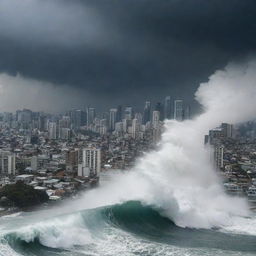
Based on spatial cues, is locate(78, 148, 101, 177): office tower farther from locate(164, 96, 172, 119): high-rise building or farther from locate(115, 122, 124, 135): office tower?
locate(115, 122, 124, 135): office tower

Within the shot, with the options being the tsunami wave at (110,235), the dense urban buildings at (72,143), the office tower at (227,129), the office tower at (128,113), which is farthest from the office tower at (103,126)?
the tsunami wave at (110,235)

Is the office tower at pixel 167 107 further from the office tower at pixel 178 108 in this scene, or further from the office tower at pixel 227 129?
the office tower at pixel 227 129

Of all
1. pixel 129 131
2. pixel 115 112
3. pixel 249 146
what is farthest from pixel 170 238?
pixel 115 112

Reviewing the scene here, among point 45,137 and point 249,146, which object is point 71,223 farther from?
point 45,137

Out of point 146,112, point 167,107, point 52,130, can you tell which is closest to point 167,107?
point 167,107

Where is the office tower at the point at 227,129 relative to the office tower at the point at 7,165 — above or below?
above

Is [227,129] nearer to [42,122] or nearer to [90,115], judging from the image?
[90,115]

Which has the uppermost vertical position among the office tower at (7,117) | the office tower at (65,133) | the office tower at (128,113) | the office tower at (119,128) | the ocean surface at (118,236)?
the office tower at (128,113)
